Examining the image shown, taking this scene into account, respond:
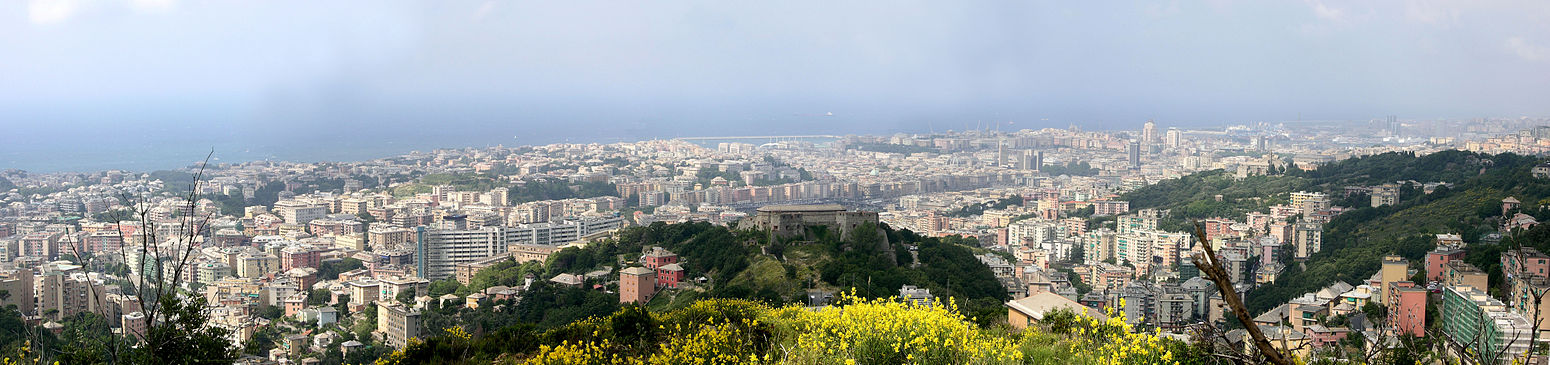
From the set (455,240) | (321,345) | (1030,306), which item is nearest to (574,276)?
(321,345)

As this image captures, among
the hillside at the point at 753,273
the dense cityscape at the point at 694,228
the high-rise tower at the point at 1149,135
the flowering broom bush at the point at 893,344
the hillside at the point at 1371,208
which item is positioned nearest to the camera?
the flowering broom bush at the point at 893,344

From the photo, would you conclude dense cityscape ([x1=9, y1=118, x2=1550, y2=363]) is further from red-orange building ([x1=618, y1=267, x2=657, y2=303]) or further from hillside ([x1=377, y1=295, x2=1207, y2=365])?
hillside ([x1=377, y1=295, x2=1207, y2=365])

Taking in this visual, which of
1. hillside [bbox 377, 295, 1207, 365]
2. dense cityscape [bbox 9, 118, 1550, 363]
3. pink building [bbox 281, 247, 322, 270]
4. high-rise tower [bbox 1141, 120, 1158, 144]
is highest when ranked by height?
high-rise tower [bbox 1141, 120, 1158, 144]

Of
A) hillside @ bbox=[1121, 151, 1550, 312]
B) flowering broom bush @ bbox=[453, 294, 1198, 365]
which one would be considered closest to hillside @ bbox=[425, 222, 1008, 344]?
hillside @ bbox=[1121, 151, 1550, 312]

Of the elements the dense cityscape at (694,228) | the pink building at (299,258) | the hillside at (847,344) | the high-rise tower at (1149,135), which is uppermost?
the high-rise tower at (1149,135)

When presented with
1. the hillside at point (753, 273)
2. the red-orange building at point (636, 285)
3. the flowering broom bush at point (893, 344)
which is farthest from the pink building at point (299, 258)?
the flowering broom bush at point (893, 344)

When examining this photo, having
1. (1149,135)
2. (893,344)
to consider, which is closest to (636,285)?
(893,344)

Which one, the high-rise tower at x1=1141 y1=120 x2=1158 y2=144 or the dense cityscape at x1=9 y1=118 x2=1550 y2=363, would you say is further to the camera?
the high-rise tower at x1=1141 y1=120 x2=1158 y2=144

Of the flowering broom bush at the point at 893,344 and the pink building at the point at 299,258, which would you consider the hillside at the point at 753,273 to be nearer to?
the flowering broom bush at the point at 893,344

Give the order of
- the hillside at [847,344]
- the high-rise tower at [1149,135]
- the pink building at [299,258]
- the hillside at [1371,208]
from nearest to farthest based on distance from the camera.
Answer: the hillside at [847,344] → the hillside at [1371,208] → the pink building at [299,258] → the high-rise tower at [1149,135]
